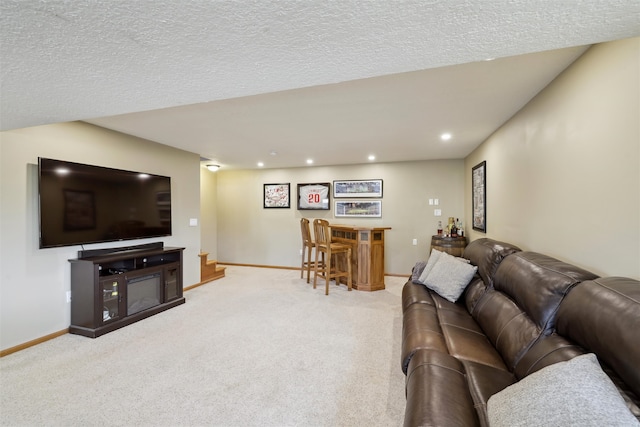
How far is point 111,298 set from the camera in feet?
9.76

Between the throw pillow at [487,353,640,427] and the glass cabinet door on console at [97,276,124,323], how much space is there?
3.43m

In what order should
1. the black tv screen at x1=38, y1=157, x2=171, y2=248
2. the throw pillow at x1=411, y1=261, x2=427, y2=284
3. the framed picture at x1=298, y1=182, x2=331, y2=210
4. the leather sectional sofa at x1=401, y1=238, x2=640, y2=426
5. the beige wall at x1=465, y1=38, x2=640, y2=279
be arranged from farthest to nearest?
the framed picture at x1=298, y1=182, x2=331, y2=210
the throw pillow at x1=411, y1=261, x2=427, y2=284
the black tv screen at x1=38, y1=157, x2=171, y2=248
the beige wall at x1=465, y1=38, x2=640, y2=279
the leather sectional sofa at x1=401, y1=238, x2=640, y2=426

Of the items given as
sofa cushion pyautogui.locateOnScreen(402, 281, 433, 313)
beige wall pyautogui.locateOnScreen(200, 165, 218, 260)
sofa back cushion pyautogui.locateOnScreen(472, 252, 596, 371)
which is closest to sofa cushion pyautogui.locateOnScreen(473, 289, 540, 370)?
sofa back cushion pyautogui.locateOnScreen(472, 252, 596, 371)

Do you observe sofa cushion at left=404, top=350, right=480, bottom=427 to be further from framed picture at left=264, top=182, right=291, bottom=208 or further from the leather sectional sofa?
framed picture at left=264, top=182, right=291, bottom=208

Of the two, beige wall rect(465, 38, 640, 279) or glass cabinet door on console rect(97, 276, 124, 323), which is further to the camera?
glass cabinet door on console rect(97, 276, 124, 323)

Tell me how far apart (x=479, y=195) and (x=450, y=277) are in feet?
6.14

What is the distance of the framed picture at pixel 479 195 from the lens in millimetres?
3674

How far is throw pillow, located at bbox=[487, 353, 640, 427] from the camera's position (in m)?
0.77

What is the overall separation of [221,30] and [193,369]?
236cm

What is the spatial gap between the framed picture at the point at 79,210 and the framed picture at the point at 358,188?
155 inches

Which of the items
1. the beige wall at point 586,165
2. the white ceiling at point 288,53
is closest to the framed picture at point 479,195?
the beige wall at point 586,165

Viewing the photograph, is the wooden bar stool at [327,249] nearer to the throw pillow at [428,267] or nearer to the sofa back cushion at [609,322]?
the throw pillow at [428,267]

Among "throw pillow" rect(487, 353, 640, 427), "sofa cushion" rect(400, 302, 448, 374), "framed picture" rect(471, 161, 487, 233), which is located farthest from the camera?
"framed picture" rect(471, 161, 487, 233)

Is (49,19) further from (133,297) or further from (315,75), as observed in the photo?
(133,297)
